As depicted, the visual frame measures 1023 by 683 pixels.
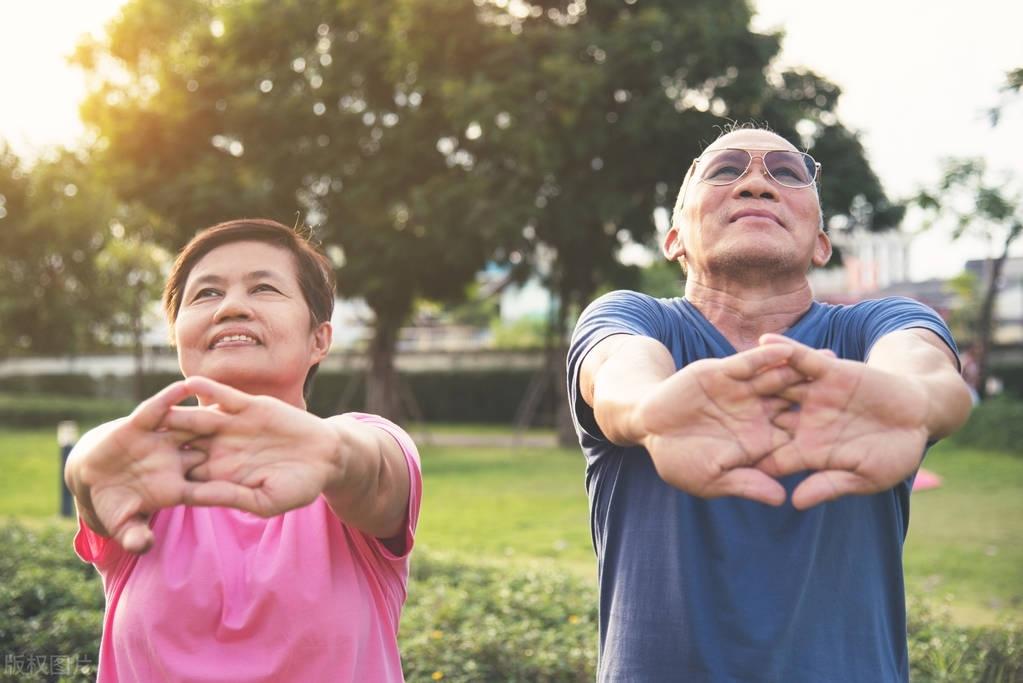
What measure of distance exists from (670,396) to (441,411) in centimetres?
2696

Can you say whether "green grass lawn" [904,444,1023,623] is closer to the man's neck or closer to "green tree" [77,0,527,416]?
the man's neck

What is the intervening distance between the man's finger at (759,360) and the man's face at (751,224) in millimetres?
547

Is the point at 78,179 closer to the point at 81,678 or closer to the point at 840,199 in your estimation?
the point at 840,199

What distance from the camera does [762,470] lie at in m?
1.56

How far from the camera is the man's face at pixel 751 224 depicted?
2.05 m

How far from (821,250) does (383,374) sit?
706 inches

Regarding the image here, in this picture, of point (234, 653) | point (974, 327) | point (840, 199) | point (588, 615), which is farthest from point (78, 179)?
point (234, 653)

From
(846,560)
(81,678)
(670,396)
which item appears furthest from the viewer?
(81,678)

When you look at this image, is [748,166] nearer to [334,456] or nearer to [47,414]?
[334,456]

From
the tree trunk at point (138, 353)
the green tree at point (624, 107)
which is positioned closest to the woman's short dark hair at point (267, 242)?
the green tree at point (624, 107)

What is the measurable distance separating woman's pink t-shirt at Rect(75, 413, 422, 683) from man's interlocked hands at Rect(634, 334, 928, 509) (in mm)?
677

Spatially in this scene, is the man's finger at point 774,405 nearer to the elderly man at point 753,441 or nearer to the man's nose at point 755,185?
the elderly man at point 753,441

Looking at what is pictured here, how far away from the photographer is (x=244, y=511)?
1704 mm

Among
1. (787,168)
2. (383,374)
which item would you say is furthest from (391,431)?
(383,374)
